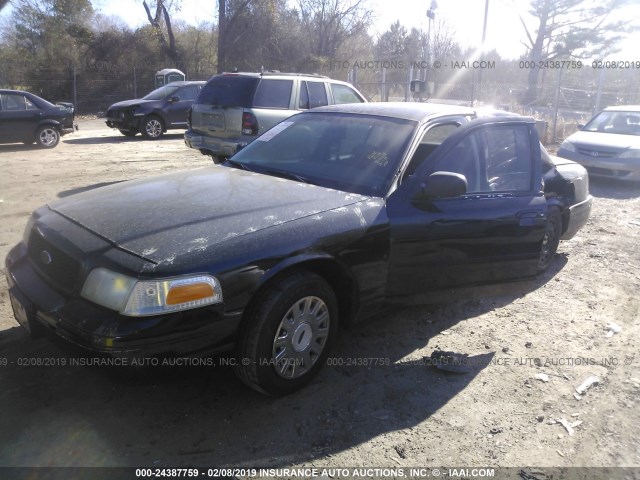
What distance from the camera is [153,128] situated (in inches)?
604

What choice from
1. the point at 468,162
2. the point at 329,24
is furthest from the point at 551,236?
the point at 329,24

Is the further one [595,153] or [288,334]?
[595,153]

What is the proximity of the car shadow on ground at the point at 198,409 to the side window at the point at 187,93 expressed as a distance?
13.3 metres

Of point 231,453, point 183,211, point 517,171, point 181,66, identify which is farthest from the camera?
point 181,66

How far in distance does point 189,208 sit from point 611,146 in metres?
10.2

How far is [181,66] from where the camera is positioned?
29250mm

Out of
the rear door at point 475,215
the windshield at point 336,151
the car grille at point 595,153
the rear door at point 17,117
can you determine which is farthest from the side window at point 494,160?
the rear door at point 17,117

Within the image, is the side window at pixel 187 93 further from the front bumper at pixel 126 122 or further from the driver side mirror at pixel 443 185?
the driver side mirror at pixel 443 185

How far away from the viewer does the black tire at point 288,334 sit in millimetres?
2793

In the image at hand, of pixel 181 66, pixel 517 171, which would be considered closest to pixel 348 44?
pixel 181 66

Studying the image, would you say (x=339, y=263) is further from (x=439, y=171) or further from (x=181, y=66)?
(x=181, y=66)

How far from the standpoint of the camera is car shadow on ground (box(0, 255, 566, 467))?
2.60 meters

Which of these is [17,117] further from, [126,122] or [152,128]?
[152,128]

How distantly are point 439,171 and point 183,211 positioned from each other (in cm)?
180
